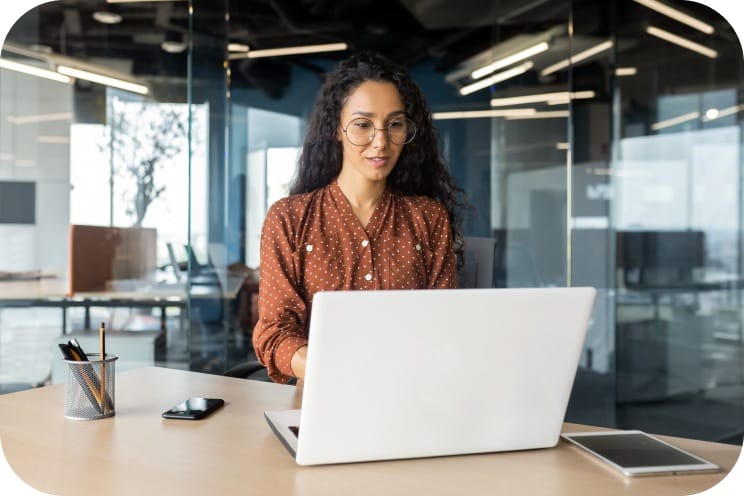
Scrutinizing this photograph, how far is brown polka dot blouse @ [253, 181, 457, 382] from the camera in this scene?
80.1 inches

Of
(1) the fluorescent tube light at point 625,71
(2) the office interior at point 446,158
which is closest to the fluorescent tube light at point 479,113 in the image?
(2) the office interior at point 446,158

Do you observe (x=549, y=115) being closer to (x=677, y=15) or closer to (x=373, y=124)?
(x=677, y=15)

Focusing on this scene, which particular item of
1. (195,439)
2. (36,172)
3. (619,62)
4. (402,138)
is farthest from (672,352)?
(36,172)

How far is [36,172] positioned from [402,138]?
3.40 meters

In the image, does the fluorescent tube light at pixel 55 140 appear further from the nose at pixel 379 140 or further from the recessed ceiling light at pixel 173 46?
the nose at pixel 379 140

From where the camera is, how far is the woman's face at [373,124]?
2.07 metres

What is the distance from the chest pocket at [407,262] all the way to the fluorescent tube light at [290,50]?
285 centimetres

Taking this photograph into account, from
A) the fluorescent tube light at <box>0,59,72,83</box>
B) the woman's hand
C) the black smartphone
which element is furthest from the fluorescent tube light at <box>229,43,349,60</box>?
the black smartphone

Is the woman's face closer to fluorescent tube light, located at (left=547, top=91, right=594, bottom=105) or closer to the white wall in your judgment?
fluorescent tube light, located at (left=547, top=91, right=594, bottom=105)

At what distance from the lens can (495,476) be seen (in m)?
1.08

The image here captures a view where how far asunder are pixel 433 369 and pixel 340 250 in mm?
1124

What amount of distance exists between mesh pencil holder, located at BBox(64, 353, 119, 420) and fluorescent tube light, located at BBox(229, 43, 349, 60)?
356 cm

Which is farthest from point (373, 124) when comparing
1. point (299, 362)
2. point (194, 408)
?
point (194, 408)

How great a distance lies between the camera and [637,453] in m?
1.21
